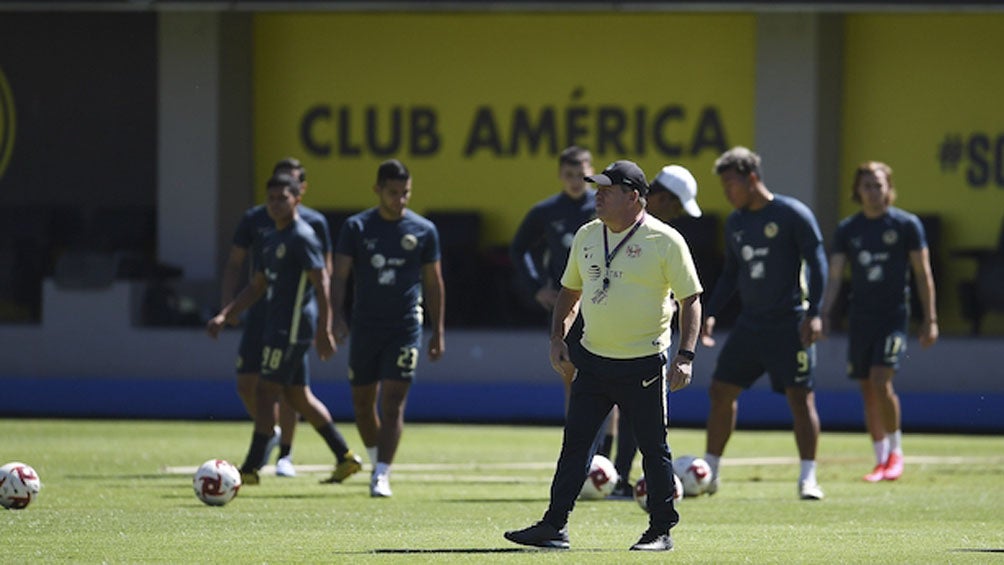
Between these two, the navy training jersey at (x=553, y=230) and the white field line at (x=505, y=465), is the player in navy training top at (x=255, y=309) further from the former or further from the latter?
the navy training jersey at (x=553, y=230)

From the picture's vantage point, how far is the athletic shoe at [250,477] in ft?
47.1

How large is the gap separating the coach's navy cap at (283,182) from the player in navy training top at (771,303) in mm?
2934

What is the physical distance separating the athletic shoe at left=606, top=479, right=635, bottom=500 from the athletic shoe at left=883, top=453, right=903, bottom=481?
2.58 m

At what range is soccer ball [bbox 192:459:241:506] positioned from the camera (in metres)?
12.6

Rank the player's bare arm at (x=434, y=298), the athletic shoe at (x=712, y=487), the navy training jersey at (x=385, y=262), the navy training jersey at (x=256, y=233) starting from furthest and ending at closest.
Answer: the navy training jersey at (x=256, y=233) → the player's bare arm at (x=434, y=298) → the navy training jersey at (x=385, y=262) → the athletic shoe at (x=712, y=487)

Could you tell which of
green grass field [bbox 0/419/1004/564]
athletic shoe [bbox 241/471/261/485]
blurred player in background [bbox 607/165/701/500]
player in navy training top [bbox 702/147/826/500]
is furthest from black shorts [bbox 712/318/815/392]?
athletic shoe [bbox 241/471/261/485]

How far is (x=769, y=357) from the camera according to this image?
13.8m

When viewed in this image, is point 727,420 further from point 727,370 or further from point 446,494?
point 446,494

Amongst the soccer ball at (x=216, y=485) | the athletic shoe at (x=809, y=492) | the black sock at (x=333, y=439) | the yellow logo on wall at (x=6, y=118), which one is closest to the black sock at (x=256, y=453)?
the black sock at (x=333, y=439)

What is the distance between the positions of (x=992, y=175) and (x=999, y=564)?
1660 centimetres

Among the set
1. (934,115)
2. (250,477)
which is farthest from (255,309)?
(934,115)

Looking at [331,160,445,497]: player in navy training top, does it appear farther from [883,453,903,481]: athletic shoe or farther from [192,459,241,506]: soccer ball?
[883,453,903,481]: athletic shoe

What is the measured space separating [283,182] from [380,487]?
2232mm

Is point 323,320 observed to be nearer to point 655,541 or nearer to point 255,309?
point 255,309
